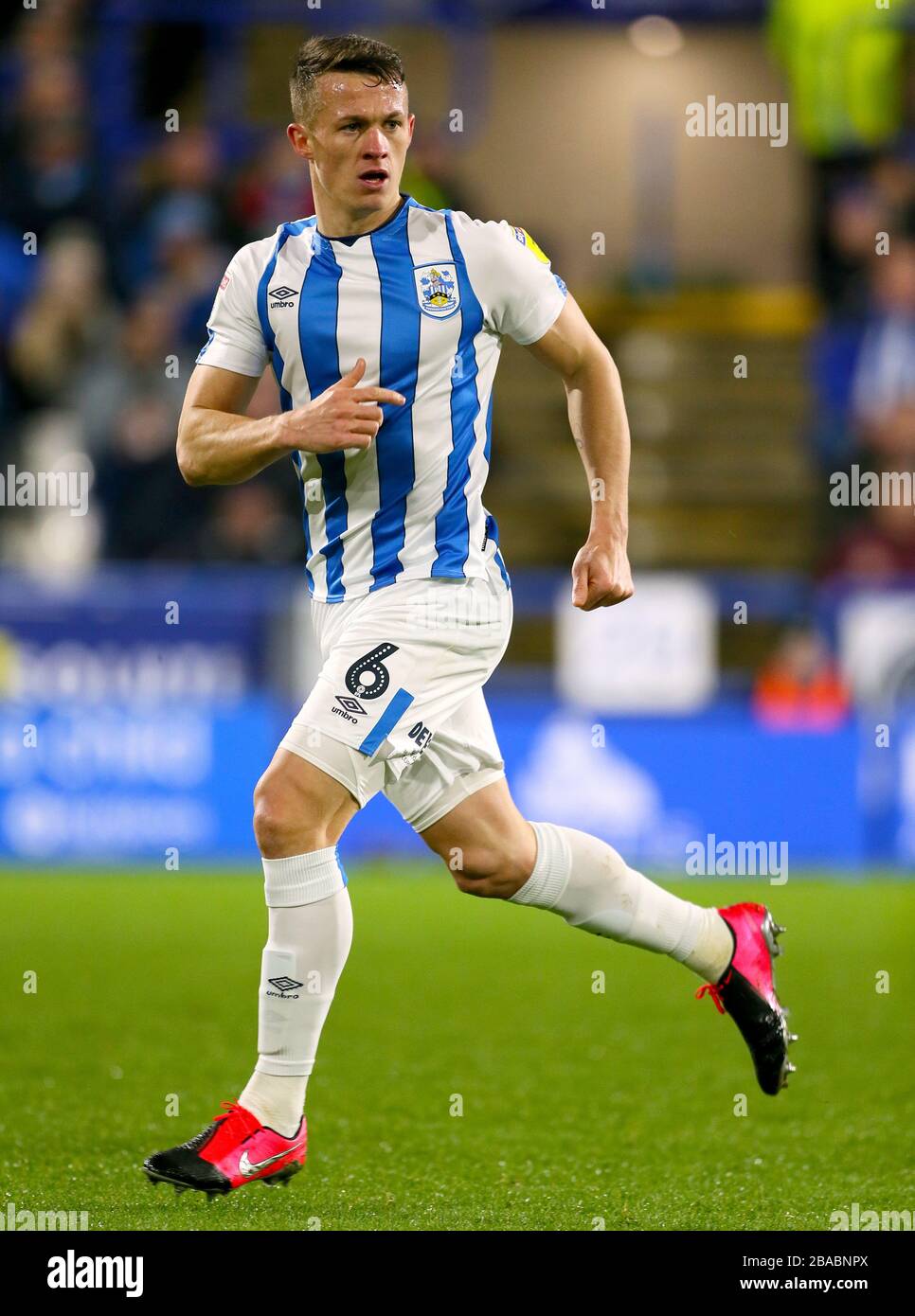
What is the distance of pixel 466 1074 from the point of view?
5.18m

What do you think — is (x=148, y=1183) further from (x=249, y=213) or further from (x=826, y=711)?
(x=249, y=213)

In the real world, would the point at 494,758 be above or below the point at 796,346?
below

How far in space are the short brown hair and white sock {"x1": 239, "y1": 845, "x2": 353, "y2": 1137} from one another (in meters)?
1.45

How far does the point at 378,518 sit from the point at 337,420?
0.41 metres

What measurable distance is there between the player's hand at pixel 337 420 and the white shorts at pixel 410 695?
1.43ft

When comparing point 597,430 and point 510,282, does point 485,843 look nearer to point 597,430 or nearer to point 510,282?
point 597,430

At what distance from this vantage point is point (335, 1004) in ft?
20.4

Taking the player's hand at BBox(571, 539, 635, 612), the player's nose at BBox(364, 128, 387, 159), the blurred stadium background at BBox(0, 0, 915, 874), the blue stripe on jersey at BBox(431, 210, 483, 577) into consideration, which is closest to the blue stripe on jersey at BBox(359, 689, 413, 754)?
the blue stripe on jersey at BBox(431, 210, 483, 577)

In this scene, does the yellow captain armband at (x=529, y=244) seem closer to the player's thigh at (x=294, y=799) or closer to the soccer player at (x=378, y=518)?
the soccer player at (x=378, y=518)

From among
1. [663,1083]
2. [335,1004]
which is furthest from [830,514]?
[663,1083]

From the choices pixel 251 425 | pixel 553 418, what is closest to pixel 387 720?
pixel 251 425

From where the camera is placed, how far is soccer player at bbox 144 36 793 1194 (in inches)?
151

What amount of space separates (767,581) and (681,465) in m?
3.19

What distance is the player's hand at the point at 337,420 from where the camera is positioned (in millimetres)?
3627
